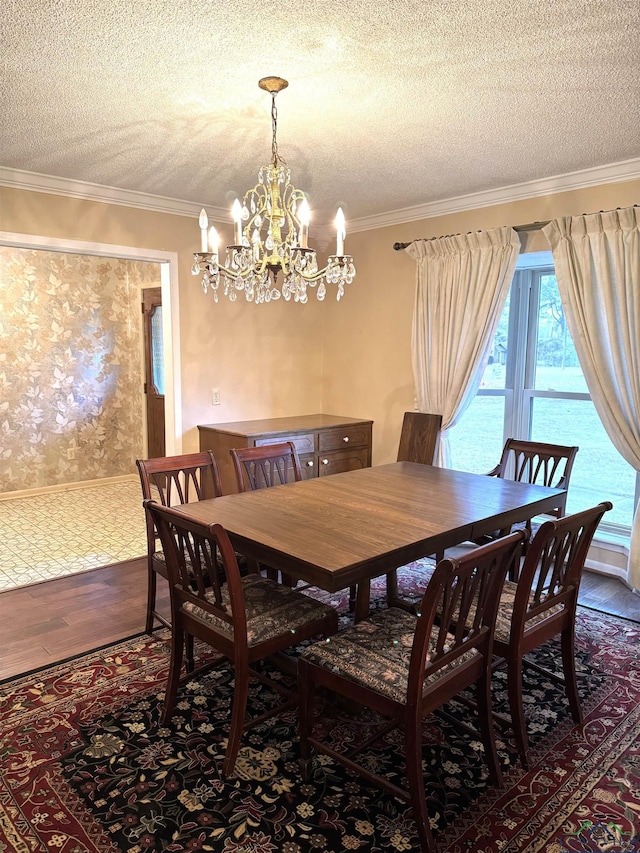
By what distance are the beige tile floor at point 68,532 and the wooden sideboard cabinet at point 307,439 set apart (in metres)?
0.92

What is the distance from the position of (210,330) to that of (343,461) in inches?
59.4

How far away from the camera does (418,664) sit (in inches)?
64.1

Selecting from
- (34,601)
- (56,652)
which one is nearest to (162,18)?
(56,652)

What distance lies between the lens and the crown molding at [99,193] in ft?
11.5

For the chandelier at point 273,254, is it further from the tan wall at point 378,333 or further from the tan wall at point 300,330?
the tan wall at point 378,333

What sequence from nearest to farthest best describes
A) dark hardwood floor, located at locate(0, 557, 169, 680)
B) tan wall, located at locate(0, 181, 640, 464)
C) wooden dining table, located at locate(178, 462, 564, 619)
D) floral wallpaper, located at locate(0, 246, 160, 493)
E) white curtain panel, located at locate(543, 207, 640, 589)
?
wooden dining table, located at locate(178, 462, 564, 619) → dark hardwood floor, located at locate(0, 557, 169, 680) → white curtain panel, located at locate(543, 207, 640, 589) → tan wall, located at locate(0, 181, 640, 464) → floral wallpaper, located at locate(0, 246, 160, 493)

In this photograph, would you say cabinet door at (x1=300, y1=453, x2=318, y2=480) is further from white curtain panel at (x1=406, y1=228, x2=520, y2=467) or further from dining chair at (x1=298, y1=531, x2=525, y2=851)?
dining chair at (x1=298, y1=531, x2=525, y2=851)

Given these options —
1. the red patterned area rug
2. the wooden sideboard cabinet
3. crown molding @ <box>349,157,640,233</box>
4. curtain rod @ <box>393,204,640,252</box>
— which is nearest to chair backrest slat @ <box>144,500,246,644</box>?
the red patterned area rug

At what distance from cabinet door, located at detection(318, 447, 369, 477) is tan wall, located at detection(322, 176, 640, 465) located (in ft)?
0.41

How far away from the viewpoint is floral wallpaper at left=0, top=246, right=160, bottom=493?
561 cm

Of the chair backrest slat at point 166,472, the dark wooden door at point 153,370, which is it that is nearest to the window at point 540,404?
the chair backrest slat at point 166,472

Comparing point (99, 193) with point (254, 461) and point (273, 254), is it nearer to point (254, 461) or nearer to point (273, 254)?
point (273, 254)

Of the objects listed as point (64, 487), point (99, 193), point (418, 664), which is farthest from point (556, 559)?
point (64, 487)

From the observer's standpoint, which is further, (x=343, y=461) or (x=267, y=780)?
(x=343, y=461)
